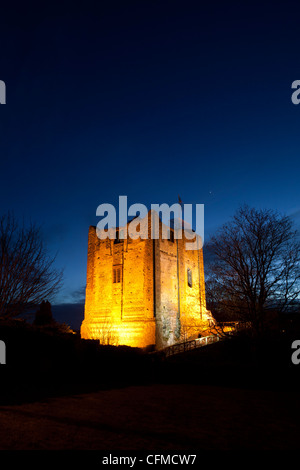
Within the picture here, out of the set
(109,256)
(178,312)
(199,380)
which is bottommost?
(199,380)

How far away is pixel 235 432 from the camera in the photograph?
532 cm

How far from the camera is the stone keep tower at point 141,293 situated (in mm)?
24734

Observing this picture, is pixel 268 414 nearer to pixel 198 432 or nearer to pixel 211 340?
pixel 198 432

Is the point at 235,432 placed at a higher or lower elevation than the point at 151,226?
lower

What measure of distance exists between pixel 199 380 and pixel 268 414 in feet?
27.2

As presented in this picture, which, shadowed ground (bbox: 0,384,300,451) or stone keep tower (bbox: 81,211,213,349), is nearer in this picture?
shadowed ground (bbox: 0,384,300,451)

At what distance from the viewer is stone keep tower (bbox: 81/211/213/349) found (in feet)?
81.1

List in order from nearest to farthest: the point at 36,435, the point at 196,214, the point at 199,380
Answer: the point at 36,435
the point at 199,380
the point at 196,214

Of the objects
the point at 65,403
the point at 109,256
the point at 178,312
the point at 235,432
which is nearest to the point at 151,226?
the point at 109,256

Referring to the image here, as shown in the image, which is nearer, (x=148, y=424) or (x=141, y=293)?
(x=148, y=424)

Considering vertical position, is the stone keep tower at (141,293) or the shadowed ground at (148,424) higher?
the stone keep tower at (141,293)

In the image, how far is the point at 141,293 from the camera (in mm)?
25406

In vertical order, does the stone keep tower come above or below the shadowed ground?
above

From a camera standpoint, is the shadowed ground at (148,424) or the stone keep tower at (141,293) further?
the stone keep tower at (141,293)
